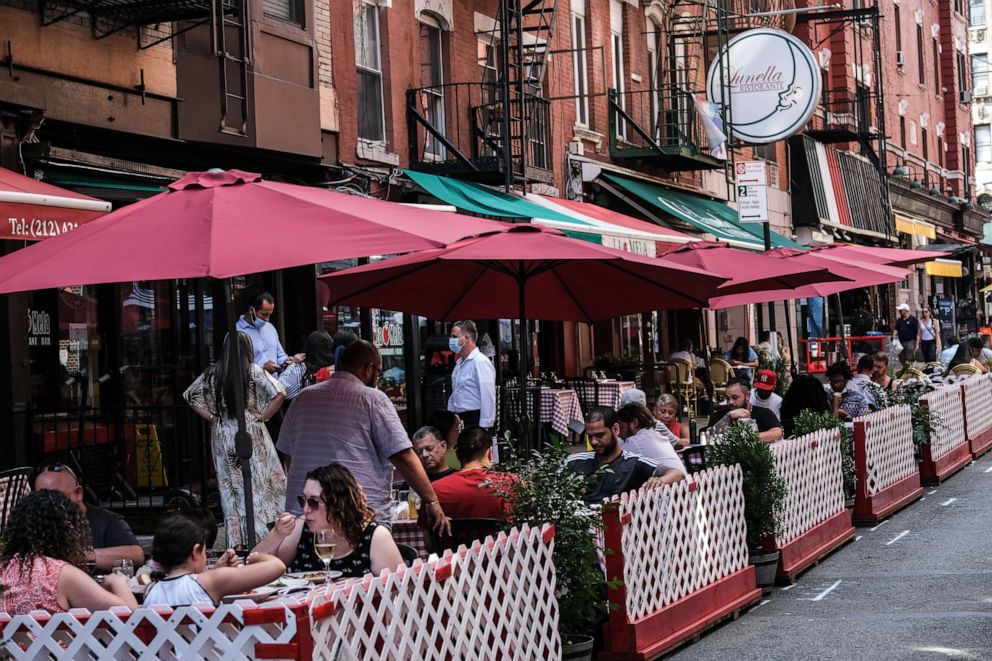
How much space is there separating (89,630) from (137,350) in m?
9.80

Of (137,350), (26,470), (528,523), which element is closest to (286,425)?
(528,523)

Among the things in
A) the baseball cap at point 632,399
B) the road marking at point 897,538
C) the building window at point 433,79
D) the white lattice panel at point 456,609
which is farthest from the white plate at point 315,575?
the building window at point 433,79

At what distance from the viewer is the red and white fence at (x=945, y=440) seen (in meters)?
16.5

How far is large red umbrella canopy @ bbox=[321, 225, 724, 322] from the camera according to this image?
10883 millimetres

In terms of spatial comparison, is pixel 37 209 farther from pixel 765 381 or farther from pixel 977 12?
pixel 977 12

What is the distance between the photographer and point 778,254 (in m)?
15.2

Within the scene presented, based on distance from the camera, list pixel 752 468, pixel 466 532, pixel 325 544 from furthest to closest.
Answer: pixel 752 468 < pixel 466 532 < pixel 325 544

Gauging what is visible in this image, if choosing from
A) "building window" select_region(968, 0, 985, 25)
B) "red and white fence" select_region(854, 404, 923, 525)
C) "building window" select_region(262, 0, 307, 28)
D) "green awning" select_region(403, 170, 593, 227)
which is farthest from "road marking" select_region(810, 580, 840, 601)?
"building window" select_region(968, 0, 985, 25)

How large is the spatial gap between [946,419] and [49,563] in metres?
13.5

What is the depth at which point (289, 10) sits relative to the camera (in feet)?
54.3

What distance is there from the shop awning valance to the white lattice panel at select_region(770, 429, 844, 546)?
4.98 m

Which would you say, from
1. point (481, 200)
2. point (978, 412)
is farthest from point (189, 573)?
point (978, 412)

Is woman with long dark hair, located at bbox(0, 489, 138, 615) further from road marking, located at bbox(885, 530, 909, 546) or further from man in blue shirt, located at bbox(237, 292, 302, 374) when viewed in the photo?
road marking, located at bbox(885, 530, 909, 546)

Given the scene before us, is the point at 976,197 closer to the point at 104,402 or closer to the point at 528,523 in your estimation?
the point at 104,402
